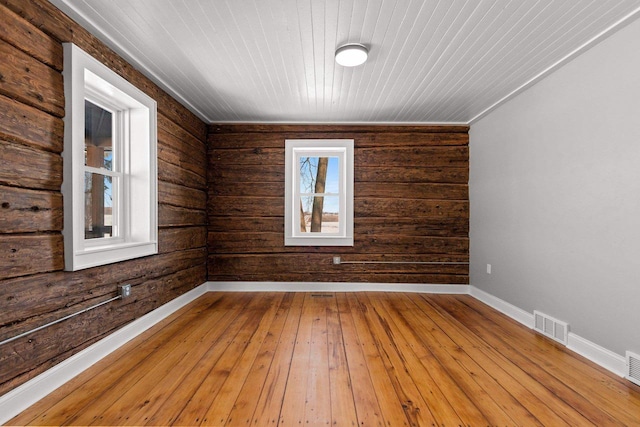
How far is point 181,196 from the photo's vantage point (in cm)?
360

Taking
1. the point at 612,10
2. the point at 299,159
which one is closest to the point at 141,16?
the point at 299,159

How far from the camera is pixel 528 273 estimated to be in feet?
10.1

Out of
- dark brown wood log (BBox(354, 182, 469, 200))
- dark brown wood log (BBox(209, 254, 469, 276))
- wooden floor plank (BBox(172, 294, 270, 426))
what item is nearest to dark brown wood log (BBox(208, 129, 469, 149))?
dark brown wood log (BBox(354, 182, 469, 200))

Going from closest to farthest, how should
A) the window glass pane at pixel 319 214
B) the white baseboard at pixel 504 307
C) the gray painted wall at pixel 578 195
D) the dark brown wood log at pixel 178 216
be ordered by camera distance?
the gray painted wall at pixel 578 195
the white baseboard at pixel 504 307
the dark brown wood log at pixel 178 216
the window glass pane at pixel 319 214

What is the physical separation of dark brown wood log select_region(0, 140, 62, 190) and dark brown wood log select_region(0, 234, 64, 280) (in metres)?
0.31

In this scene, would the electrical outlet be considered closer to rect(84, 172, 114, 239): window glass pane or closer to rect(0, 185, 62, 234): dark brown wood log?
rect(84, 172, 114, 239): window glass pane

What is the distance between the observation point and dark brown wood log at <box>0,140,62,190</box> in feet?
5.45

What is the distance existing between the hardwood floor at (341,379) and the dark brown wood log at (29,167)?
4.22 feet

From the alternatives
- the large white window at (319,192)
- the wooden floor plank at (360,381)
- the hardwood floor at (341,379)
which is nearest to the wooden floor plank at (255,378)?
the hardwood floor at (341,379)

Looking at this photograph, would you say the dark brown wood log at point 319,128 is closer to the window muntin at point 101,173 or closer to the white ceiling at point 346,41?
the white ceiling at point 346,41

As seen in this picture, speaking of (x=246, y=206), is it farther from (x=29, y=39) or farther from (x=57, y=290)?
(x=29, y=39)

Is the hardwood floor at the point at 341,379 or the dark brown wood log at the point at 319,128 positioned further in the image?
the dark brown wood log at the point at 319,128

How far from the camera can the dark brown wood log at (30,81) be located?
64.8 inches

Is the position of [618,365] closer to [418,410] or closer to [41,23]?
[418,410]
